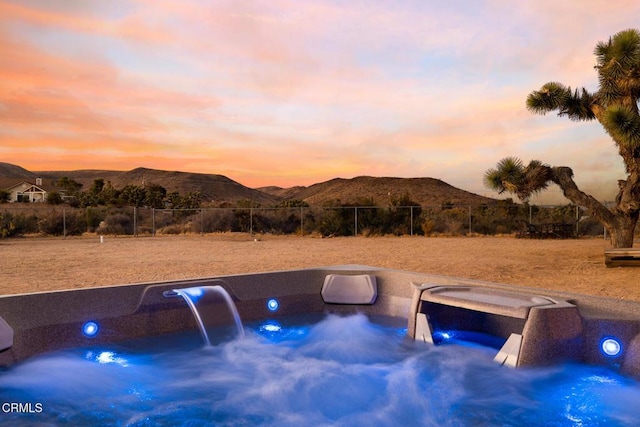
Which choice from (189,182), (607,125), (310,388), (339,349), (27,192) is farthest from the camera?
(189,182)

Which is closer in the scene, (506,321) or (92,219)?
(506,321)

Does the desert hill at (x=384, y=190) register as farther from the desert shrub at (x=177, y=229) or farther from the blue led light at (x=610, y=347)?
the blue led light at (x=610, y=347)

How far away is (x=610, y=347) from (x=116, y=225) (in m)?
21.8

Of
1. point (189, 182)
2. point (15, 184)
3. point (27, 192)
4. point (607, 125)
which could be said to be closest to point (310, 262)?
point (607, 125)

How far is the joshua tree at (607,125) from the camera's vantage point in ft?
35.8

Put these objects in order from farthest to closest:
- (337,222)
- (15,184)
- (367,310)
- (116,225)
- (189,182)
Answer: (189,182)
(15,184)
(116,225)
(337,222)
(367,310)

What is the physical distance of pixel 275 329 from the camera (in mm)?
5559

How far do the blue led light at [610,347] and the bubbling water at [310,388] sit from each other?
16 centimetres

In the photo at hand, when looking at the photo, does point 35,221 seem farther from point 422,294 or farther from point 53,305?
point 422,294

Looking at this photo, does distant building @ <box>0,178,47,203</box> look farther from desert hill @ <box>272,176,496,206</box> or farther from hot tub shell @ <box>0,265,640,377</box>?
hot tub shell @ <box>0,265,640,377</box>

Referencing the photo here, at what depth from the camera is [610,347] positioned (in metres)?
3.93

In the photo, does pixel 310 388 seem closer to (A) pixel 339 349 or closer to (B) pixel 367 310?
(A) pixel 339 349

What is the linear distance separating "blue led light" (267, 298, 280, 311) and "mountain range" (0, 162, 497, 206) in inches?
1652

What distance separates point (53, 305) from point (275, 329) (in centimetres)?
227
